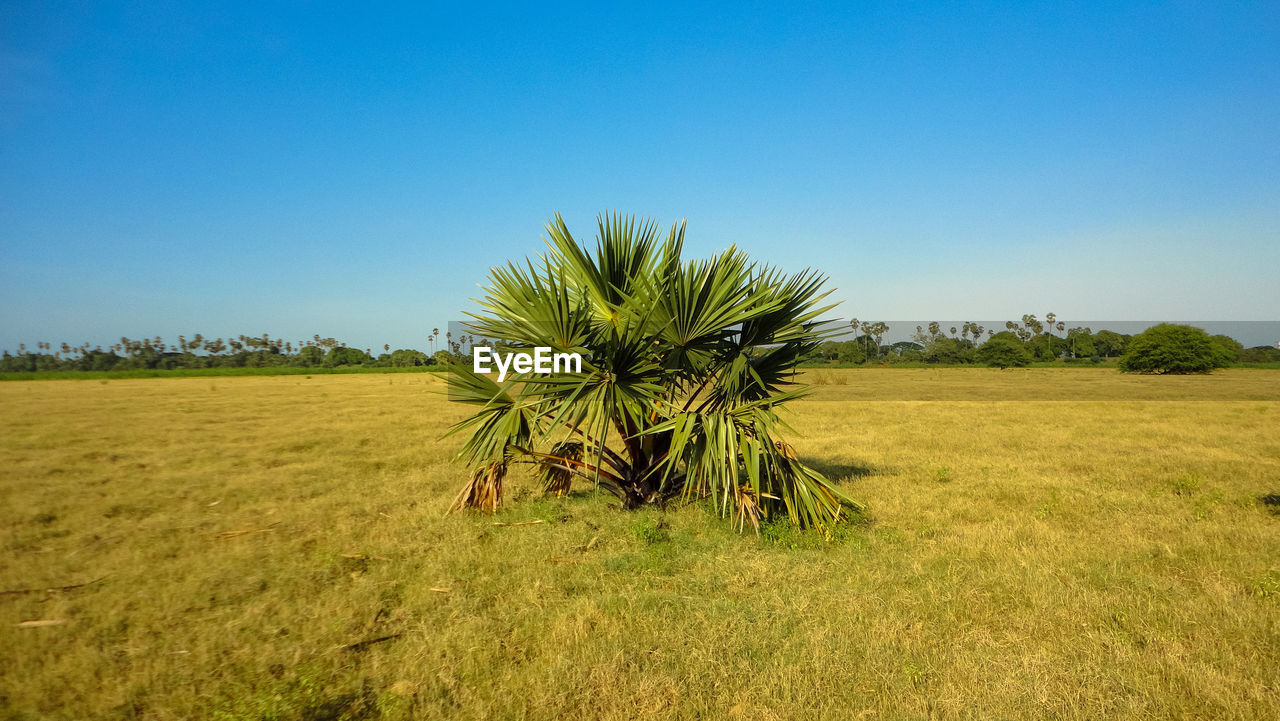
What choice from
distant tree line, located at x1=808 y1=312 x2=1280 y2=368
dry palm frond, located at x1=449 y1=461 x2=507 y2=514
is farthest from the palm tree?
distant tree line, located at x1=808 y1=312 x2=1280 y2=368

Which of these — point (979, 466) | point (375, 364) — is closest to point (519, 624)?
point (979, 466)

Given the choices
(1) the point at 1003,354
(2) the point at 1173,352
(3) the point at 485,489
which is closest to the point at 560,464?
(3) the point at 485,489

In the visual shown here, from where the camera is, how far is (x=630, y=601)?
5.01 meters

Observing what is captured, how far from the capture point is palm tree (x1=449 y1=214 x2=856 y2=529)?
661cm

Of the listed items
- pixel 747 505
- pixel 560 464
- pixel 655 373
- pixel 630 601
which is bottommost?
pixel 630 601

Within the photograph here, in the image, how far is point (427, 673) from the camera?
3.90 metres

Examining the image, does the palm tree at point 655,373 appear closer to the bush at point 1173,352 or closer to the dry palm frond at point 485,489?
the dry palm frond at point 485,489

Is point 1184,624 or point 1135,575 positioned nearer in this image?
point 1184,624

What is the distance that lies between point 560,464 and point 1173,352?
67300 mm

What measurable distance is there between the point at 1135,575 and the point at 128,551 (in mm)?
10046

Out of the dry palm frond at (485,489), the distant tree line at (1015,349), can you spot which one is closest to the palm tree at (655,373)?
the dry palm frond at (485,489)

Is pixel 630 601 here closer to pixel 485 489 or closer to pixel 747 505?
pixel 747 505

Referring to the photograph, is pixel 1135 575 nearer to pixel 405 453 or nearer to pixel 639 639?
pixel 639 639

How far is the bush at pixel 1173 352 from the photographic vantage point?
5397cm
